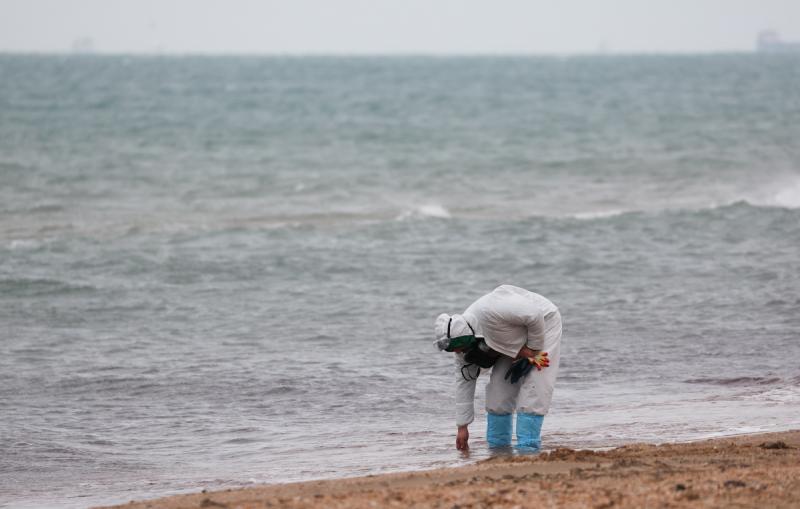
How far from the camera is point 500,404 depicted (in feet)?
24.5

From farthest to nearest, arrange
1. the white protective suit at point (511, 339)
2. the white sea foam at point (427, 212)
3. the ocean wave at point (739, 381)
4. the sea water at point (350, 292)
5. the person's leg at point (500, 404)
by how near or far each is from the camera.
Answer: the white sea foam at point (427, 212)
the ocean wave at point (739, 381)
the sea water at point (350, 292)
the person's leg at point (500, 404)
the white protective suit at point (511, 339)

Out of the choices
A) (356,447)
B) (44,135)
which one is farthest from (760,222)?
(44,135)

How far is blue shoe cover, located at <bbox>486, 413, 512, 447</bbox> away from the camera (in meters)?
7.56

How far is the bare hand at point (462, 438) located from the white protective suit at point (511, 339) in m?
0.05

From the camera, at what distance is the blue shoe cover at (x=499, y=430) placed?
24.8 ft

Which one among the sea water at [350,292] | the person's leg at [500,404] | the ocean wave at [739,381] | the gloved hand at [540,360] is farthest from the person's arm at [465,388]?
the ocean wave at [739,381]

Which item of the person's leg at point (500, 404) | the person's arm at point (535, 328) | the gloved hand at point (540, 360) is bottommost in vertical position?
the person's leg at point (500, 404)

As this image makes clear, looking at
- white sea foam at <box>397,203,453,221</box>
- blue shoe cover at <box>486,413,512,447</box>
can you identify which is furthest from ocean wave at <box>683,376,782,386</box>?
white sea foam at <box>397,203,453,221</box>

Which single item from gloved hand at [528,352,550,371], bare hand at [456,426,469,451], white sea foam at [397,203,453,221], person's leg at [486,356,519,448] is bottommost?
bare hand at [456,426,469,451]

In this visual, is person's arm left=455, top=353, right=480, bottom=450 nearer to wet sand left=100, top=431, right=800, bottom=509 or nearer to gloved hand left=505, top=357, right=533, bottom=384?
gloved hand left=505, top=357, right=533, bottom=384

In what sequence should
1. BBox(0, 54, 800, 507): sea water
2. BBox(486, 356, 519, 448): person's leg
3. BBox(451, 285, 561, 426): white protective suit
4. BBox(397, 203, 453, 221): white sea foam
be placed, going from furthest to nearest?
BBox(397, 203, 453, 221): white sea foam
BBox(0, 54, 800, 507): sea water
BBox(486, 356, 519, 448): person's leg
BBox(451, 285, 561, 426): white protective suit

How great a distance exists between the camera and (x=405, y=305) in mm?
13125

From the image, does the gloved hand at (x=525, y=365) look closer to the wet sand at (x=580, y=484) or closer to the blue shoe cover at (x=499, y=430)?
the blue shoe cover at (x=499, y=430)

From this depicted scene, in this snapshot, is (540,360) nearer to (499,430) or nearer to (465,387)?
(465,387)
